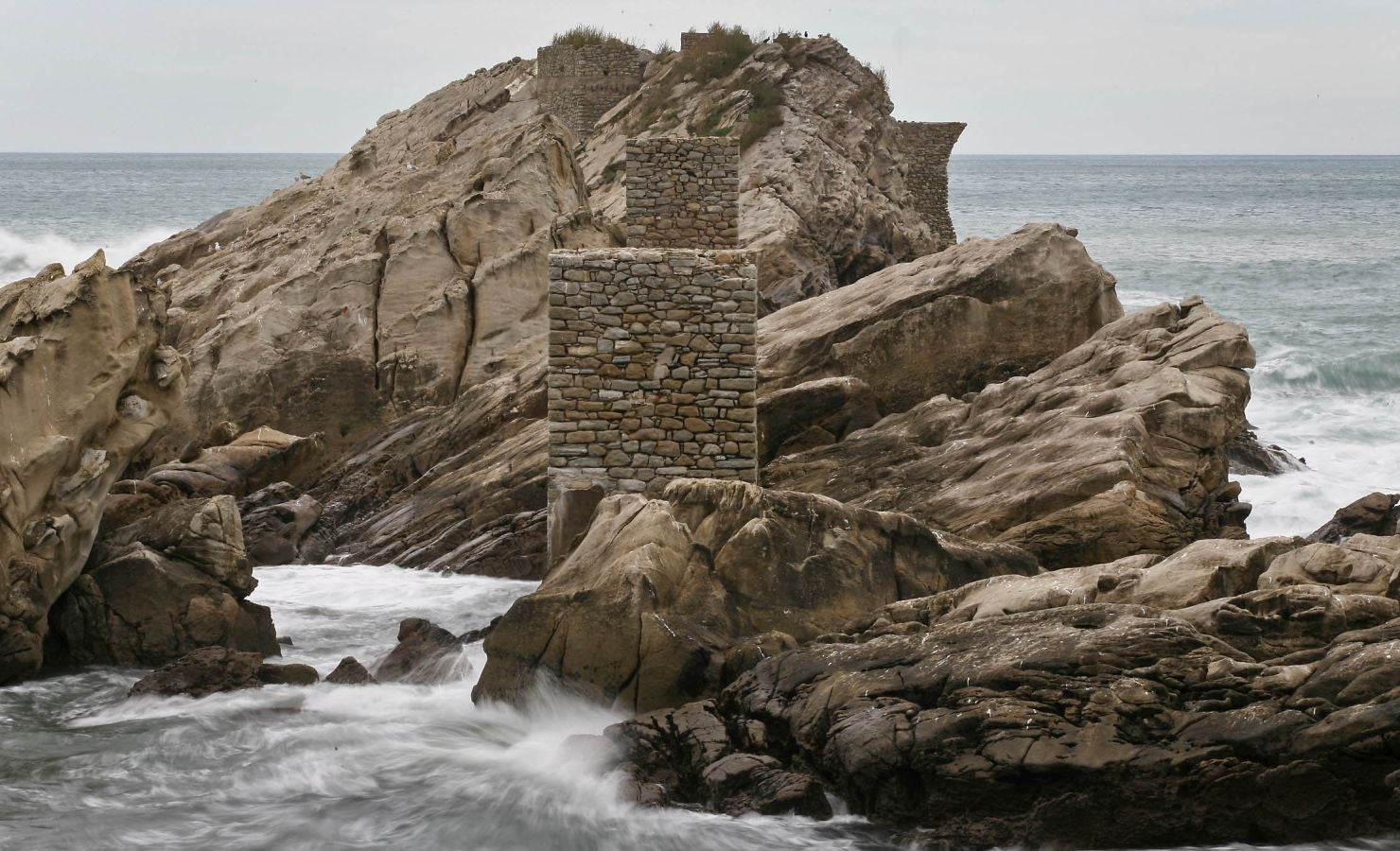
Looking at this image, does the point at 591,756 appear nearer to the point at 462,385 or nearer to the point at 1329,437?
the point at 462,385

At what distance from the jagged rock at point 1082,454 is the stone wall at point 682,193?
16.6ft

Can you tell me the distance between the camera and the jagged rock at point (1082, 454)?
50.0ft

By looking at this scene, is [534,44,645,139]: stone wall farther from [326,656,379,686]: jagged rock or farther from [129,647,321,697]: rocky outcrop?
[129,647,321,697]: rocky outcrop

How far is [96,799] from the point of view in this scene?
1310cm

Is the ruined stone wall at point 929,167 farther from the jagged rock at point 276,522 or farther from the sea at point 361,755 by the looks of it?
the jagged rock at point 276,522

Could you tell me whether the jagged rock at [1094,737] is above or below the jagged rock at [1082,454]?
below

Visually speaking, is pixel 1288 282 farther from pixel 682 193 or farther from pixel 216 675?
pixel 216 675

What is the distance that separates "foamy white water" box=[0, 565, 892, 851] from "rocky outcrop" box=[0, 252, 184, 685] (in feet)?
3.42

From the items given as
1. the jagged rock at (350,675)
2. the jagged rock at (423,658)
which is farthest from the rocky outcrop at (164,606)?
the jagged rock at (423,658)

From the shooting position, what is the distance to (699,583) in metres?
13.9

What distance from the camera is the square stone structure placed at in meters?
16.3

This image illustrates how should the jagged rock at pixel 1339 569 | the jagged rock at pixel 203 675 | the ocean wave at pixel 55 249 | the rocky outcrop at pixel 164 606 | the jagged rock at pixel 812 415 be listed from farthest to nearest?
the ocean wave at pixel 55 249, the jagged rock at pixel 812 415, the rocky outcrop at pixel 164 606, the jagged rock at pixel 203 675, the jagged rock at pixel 1339 569

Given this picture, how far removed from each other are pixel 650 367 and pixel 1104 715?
22.5ft

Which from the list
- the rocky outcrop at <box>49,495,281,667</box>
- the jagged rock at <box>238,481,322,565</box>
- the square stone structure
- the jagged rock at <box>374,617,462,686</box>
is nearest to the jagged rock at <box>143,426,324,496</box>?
the jagged rock at <box>238,481,322,565</box>
